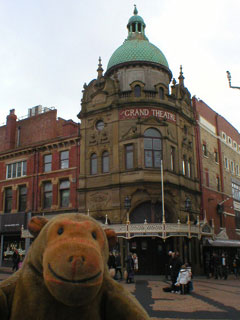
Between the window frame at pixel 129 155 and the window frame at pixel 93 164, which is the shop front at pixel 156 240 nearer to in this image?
the window frame at pixel 129 155

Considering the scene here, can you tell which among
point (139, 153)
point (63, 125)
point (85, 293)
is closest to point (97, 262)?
point (85, 293)

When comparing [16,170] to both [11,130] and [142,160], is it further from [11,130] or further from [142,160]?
[142,160]

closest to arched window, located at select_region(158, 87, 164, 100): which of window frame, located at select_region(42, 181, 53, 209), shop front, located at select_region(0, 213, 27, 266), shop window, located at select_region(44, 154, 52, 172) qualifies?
shop window, located at select_region(44, 154, 52, 172)

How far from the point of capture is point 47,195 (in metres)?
30.4

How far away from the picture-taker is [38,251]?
→ 3.44 m

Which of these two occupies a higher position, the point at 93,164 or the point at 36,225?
the point at 93,164

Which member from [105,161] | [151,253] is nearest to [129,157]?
[105,161]

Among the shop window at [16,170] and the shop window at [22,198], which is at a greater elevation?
the shop window at [16,170]

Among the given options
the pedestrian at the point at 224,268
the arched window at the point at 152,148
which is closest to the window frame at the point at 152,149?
the arched window at the point at 152,148

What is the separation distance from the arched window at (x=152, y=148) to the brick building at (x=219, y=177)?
639cm

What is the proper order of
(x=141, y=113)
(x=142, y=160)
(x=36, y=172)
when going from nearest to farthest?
1. (x=142, y=160)
2. (x=141, y=113)
3. (x=36, y=172)

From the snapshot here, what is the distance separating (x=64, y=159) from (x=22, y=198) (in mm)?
5759

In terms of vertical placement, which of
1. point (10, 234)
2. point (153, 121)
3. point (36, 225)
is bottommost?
point (36, 225)

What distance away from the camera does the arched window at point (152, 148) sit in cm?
2603
